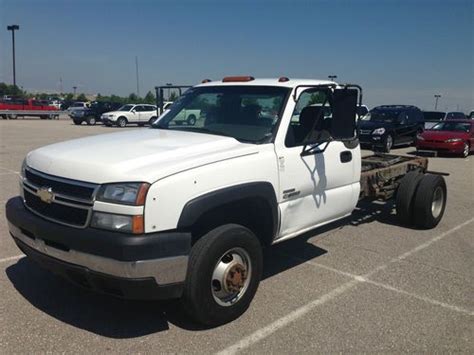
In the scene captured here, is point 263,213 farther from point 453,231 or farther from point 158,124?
point 453,231

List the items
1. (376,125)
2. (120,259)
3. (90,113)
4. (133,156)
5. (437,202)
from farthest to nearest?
1. (90,113)
2. (376,125)
3. (437,202)
4. (133,156)
5. (120,259)

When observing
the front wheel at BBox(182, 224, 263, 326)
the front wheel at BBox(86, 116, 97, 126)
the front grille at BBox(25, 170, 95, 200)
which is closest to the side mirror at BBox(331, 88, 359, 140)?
the front wheel at BBox(182, 224, 263, 326)

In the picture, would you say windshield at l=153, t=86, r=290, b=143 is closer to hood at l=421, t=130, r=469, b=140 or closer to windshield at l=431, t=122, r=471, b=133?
hood at l=421, t=130, r=469, b=140

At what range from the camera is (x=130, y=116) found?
110 ft

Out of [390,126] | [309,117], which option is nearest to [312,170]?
[309,117]

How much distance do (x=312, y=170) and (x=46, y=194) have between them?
2.45 m

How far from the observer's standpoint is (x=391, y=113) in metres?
19.5

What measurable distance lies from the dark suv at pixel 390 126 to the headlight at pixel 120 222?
15.4m

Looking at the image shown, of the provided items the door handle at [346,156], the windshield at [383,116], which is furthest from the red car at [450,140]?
the door handle at [346,156]

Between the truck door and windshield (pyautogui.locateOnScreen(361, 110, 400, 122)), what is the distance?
1474 centimetres

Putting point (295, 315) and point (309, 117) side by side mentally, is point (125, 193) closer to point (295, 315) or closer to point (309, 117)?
point (295, 315)

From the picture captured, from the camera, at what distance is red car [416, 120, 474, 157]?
1722 cm

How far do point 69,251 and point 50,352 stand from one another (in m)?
0.72

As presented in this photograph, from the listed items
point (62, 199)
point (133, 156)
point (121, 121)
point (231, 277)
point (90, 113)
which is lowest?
point (231, 277)
